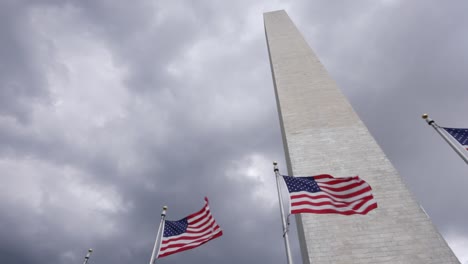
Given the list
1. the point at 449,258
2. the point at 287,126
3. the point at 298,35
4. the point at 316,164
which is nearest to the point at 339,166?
the point at 316,164

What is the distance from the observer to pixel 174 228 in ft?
28.9

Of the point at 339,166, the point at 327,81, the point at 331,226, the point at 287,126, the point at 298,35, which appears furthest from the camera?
the point at 298,35

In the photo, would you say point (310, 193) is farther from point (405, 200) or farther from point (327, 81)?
point (327, 81)

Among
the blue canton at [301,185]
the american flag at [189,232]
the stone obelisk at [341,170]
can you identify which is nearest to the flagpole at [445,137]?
the blue canton at [301,185]

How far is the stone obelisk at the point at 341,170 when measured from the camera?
35.9 ft

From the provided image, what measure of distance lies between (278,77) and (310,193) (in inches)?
517

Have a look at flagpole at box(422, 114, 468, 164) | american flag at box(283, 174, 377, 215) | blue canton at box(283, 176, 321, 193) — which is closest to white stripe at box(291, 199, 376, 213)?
american flag at box(283, 174, 377, 215)

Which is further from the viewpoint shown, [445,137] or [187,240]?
[187,240]

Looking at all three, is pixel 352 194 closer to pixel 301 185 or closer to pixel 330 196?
pixel 330 196

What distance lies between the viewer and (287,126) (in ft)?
53.5

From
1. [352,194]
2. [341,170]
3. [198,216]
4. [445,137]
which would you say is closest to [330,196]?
[352,194]

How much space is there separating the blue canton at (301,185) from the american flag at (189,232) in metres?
2.48

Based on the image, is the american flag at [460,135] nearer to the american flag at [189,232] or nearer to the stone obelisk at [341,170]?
the stone obelisk at [341,170]

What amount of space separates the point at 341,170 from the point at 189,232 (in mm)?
8399
